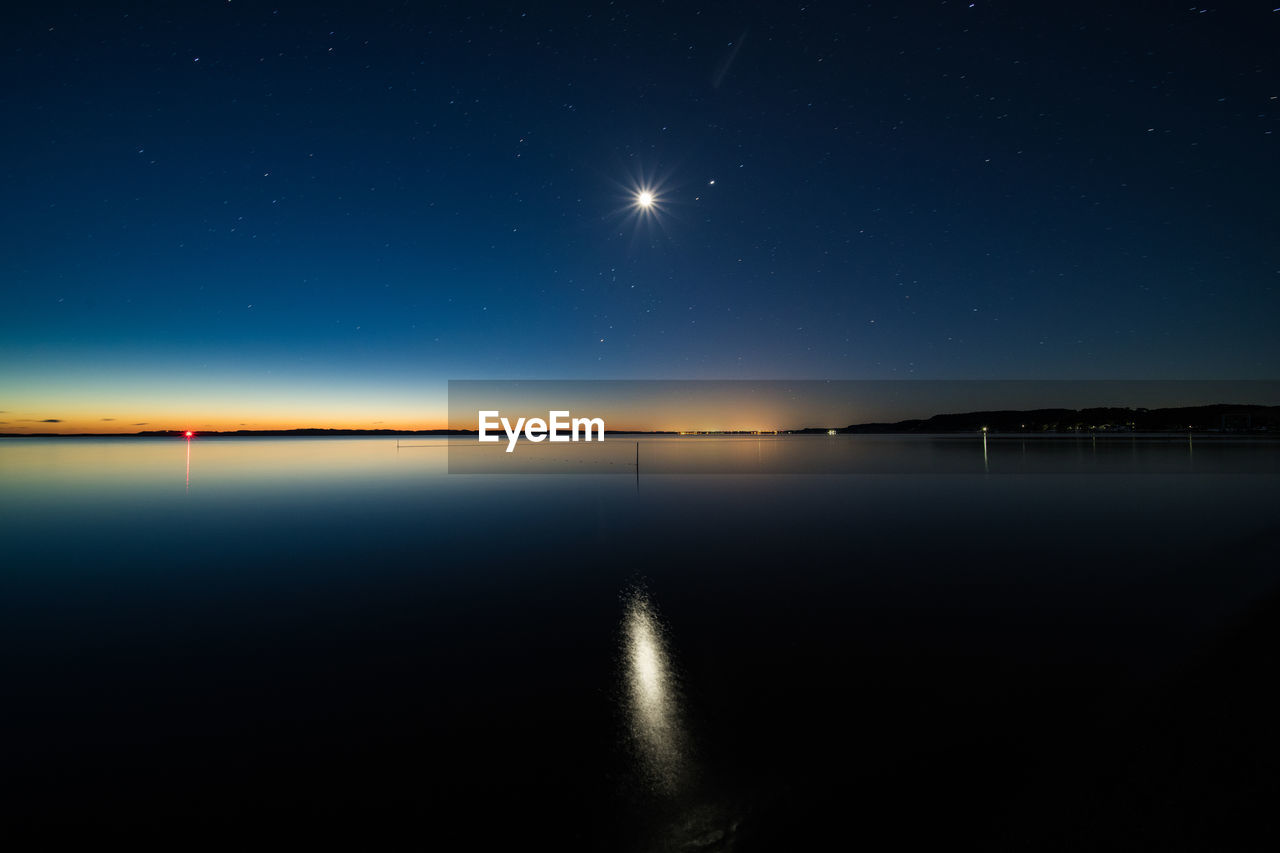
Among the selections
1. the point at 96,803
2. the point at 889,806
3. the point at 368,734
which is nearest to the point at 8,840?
the point at 96,803

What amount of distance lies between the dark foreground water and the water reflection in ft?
0.16

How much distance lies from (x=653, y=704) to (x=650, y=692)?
0.35m

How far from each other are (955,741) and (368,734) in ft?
22.2

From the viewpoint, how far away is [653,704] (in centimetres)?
703

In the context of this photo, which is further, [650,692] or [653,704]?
[650,692]

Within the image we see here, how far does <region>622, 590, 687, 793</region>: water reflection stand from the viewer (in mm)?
5641

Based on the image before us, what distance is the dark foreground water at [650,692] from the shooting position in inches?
194

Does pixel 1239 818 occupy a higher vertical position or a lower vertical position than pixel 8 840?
higher

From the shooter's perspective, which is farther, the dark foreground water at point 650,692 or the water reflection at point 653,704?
the water reflection at point 653,704

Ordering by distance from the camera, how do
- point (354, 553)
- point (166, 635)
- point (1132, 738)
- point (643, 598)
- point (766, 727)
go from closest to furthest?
point (1132, 738) < point (766, 727) < point (166, 635) < point (643, 598) < point (354, 553)

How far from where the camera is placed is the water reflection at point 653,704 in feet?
18.5

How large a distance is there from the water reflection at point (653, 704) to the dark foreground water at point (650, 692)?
2.0 inches

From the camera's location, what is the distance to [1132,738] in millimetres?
5887

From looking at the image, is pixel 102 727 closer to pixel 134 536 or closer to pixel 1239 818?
pixel 1239 818
